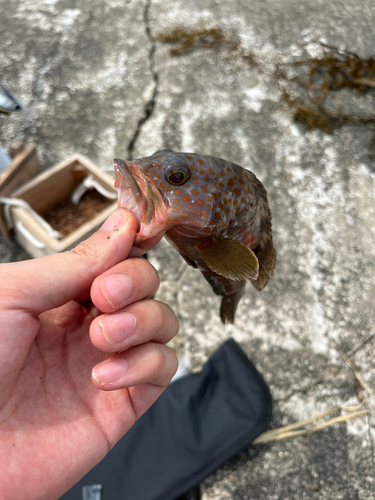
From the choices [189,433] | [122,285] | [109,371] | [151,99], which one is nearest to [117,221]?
A: [122,285]

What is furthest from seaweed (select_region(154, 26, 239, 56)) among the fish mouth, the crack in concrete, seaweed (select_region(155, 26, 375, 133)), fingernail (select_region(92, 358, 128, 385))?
fingernail (select_region(92, 358, 128, 385))

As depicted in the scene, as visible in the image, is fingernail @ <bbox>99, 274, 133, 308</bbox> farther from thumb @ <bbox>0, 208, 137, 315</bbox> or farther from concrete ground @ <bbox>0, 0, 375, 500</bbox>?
concrete ground @ <bbox>0, 0, 375, 500</bbox>

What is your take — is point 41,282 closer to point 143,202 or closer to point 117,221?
point 117,221

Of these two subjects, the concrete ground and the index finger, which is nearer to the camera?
the index finger

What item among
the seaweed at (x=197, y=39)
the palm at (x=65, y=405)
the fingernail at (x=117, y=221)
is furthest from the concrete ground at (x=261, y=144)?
the fingernail at (x=117, y=221)

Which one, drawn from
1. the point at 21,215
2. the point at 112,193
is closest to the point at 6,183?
the point at 21,215

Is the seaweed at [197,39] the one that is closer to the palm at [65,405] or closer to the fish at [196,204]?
the fish at [196,204]
